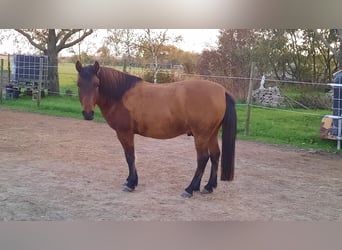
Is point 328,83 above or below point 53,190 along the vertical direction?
above

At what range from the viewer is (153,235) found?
124 inches

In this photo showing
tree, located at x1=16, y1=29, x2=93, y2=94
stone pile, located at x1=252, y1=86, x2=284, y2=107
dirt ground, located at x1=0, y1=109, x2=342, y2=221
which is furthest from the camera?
stone pile, located at x1=252, y1=86, x2=284, y2=107

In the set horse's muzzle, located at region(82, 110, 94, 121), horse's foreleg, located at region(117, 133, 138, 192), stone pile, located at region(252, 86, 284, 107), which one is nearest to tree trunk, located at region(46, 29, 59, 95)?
horse's muzzle, located at region(82, 110, 94, 121)

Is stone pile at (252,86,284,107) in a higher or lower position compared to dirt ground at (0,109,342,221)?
Answer: higher

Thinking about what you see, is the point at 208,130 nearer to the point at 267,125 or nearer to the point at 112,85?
the point at 267,125

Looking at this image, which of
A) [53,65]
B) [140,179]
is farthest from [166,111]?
[53,65]

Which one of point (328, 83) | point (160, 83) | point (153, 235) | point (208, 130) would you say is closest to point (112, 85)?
point (160, 83)

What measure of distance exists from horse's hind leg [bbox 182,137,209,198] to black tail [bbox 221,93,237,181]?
136mm

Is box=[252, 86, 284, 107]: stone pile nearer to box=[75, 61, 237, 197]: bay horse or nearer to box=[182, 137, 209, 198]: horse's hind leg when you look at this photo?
box=[75, 61, 237, 197]: bay horse

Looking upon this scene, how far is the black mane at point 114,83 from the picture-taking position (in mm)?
3160

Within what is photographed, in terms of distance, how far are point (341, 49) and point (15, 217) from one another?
8.40ft

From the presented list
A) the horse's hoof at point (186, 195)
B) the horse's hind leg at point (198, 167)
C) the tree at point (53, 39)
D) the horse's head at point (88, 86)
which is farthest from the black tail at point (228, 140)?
the tree at point (53, 39)

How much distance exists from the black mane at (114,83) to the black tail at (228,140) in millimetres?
664

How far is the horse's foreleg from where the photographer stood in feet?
10.5
